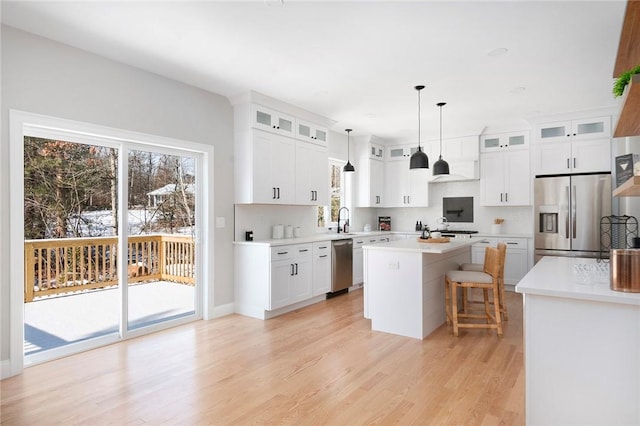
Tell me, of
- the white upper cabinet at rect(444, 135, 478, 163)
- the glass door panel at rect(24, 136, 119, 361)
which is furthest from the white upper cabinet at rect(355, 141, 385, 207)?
the glass door panel at rect(24, 136, 119, 361)

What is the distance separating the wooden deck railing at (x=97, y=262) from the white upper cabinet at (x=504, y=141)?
5.06 metres

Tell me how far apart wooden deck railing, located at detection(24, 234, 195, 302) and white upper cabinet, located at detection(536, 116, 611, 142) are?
5433 millimetres

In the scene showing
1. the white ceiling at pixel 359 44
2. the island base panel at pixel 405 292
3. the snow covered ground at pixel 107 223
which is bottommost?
the island base panel at pixel 405 292

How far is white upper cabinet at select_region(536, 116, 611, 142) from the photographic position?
17.8ft

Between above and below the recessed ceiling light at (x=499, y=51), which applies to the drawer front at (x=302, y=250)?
below

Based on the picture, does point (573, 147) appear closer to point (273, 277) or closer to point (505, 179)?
point (505, 179)

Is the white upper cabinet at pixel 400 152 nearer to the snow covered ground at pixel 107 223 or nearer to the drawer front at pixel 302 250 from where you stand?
the drawer front at pixel 302 250

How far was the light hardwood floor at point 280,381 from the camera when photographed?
2369mm

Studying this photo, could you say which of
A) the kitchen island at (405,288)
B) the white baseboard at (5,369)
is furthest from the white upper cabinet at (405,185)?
the white baseboard at (5,369)

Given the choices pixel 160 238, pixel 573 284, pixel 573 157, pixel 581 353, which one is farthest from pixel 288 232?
pixel 573 157

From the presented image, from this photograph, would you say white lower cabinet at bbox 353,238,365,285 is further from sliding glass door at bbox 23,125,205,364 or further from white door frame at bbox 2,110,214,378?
sliding glass door at bbox 23,125,205,364

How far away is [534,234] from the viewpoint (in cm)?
580

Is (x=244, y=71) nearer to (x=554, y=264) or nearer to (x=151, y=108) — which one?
(x=151, y=108)

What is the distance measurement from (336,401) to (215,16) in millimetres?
2901
